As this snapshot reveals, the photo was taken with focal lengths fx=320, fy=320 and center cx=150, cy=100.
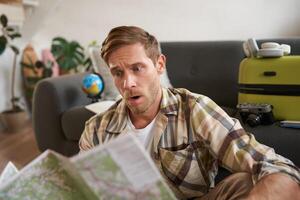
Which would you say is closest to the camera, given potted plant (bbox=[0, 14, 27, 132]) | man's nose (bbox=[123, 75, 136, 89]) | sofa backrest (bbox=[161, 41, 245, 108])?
man's nose (bbox=[123, 75, 136, 89])

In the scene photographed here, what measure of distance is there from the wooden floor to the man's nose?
1.47 metres

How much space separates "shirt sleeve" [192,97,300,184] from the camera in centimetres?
69

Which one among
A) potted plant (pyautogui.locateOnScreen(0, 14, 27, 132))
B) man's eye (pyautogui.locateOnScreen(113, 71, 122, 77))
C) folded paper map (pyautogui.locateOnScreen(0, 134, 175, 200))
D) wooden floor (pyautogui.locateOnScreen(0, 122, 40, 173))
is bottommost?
wooden floor (pyautogui.locateOnScreen(0, 122, 40, 173))

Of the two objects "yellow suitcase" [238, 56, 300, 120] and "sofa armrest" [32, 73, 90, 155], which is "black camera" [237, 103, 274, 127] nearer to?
"yellow suitcase" [238, 56, 300, 120]

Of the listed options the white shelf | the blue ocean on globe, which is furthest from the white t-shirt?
the white shelf

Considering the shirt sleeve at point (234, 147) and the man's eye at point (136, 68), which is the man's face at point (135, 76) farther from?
the shirt sleeve at point (234, 147)

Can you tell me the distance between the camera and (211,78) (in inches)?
76.9

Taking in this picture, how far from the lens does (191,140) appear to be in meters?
0.87

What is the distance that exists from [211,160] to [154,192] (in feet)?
1.48

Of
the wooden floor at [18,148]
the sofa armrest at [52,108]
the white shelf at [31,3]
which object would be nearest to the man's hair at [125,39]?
the sofa armrest at [52,108]

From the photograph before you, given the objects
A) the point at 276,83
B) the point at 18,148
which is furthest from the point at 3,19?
the point at 276,83

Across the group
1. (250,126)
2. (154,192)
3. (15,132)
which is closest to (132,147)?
(154,192)

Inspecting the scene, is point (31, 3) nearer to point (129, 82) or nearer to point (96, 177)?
point (129, 82)

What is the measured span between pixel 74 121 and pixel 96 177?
137 centimetres
